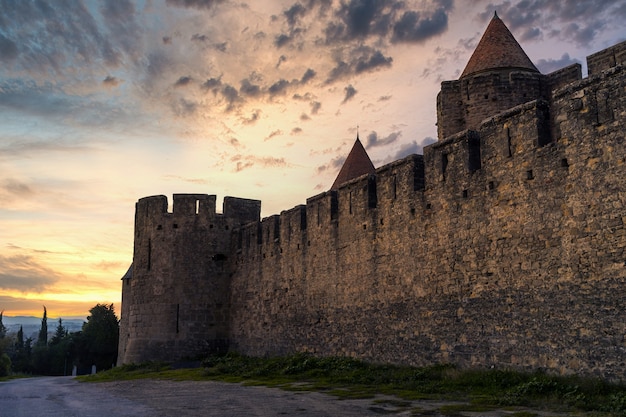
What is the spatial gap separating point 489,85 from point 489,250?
7.20 metres

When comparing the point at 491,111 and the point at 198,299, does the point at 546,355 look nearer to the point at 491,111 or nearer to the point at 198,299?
the point at 491,111

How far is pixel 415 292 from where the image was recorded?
54.1ft

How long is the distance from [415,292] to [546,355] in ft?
14.8

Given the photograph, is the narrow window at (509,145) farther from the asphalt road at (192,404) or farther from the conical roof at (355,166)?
the conical roof at (355,166)

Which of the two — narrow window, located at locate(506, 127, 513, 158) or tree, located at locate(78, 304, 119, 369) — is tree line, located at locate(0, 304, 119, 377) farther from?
narrow window, located at locate(506, 127, 513, 158)

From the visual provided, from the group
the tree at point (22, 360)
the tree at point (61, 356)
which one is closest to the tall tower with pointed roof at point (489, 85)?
the tree at point (61, 356)

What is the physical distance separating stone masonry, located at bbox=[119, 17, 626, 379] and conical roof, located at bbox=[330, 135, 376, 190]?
700 centimetres

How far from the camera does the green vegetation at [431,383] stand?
10.6 metres

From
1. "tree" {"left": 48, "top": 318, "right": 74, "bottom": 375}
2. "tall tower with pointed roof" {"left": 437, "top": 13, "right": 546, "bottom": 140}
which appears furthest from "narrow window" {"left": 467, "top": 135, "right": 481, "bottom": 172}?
"tree" {"left": 48, "top": 318, "right": 74, "bottom": 375}

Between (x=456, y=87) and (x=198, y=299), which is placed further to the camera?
(x=198, y=299)

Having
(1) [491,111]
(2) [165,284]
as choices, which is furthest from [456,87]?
(2) [165,284]

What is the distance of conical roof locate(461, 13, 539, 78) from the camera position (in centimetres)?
2053

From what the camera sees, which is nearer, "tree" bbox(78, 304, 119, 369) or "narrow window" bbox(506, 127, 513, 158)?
"narrow window" bbox(506, 127, 513, 158)

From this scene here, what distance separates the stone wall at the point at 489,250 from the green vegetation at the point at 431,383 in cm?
40
